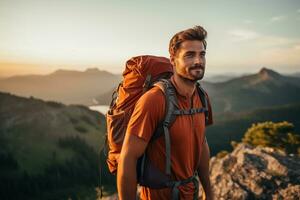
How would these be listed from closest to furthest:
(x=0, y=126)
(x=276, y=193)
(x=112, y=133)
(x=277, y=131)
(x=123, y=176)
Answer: (x=123, y=176) → (x=112, y=133) → (x=276, y=193) → (x=277, y=131) → (x=0, y=126)

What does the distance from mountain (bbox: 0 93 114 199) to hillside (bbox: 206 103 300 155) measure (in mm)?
77586

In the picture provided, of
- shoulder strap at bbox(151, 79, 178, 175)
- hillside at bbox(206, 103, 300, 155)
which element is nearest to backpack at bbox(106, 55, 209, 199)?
shoulder strap at bbox(151, 79, 178, 175)

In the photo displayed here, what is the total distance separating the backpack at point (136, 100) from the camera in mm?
2686

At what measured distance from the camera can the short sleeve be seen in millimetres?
2520

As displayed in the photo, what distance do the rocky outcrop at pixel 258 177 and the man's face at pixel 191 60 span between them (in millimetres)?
4290

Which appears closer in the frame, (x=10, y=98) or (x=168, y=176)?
(x=168, y=176)

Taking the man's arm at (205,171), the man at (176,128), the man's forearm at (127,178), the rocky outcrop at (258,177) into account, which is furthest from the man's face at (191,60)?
the rocky outcrop at (258,177)

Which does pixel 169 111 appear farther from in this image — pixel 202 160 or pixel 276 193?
pixel 276 193

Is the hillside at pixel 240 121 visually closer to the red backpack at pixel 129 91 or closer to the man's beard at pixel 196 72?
the red backpack at pixel 129 91

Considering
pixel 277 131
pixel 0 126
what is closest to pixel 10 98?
pixel 0 126

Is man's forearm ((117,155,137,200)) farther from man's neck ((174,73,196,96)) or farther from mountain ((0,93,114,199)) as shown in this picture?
mountain ((0,93,114,199))

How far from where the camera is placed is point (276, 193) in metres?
5.81

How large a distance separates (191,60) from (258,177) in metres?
4.76

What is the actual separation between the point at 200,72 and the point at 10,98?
78.2 metres
